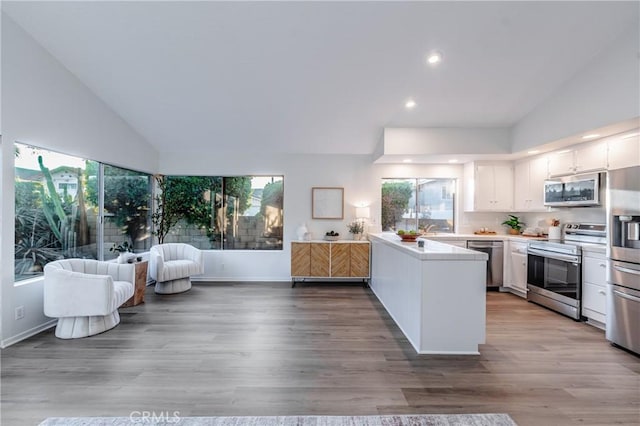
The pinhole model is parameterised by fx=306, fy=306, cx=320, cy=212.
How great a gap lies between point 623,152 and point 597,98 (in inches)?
28.0

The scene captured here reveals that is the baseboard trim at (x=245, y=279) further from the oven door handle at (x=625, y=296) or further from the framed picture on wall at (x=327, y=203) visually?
the oven door handle at (x=625, y=296)

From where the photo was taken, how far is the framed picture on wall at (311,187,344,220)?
6.08 m

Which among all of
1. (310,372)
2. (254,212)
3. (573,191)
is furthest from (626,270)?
(254,212)

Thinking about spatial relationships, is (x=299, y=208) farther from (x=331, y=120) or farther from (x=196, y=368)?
(x=196, y=368)

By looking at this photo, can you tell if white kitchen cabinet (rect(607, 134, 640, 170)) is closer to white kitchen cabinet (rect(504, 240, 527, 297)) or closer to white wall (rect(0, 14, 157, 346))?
white kitchen cabinet (rect(504, 240, 527, 297))

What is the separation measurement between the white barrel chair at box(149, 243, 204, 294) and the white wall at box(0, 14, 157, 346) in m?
1.47

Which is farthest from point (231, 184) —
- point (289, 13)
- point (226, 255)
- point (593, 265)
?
point (593, 265)

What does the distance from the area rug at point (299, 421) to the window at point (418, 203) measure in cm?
433

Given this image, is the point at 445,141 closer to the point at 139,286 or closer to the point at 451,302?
the point at 451,302

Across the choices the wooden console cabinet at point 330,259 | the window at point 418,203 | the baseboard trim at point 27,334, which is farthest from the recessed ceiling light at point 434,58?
the baseboard trim at point 27,334

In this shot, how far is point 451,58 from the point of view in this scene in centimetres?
357

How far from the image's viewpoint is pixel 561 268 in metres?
4.11

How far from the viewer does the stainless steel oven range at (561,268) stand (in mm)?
3906

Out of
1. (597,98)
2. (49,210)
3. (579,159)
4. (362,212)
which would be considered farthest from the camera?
(362,212)
